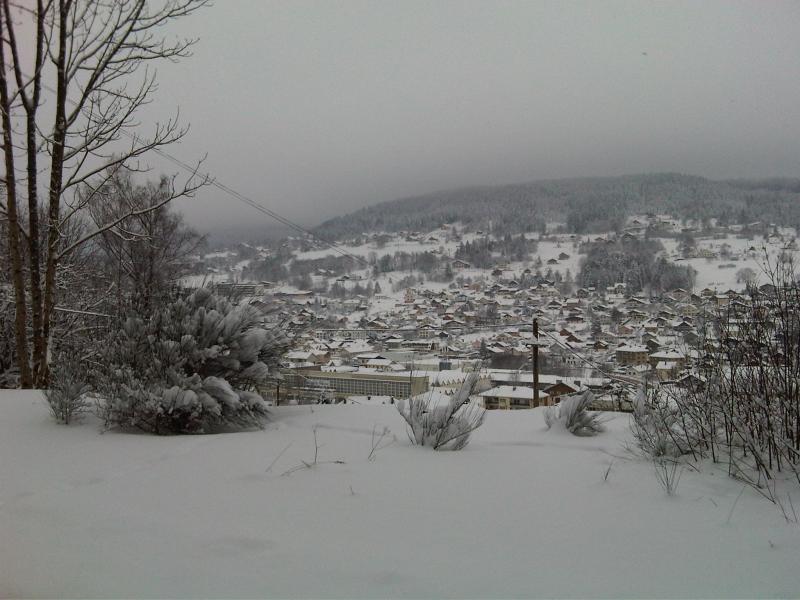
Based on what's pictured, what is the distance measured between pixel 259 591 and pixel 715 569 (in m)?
1.58

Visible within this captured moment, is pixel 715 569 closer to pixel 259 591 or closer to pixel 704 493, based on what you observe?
pixel 704 493

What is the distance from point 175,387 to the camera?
4.13 metres

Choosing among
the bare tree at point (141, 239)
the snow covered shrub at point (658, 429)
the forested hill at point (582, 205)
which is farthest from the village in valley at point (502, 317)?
the forested hill at point (582, 205)

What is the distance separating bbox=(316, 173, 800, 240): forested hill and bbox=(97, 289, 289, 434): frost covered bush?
173 feet

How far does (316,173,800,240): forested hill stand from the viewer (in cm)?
7594

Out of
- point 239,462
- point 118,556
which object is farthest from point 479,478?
point 118,556

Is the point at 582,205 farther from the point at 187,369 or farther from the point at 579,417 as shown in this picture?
the point at 187,369

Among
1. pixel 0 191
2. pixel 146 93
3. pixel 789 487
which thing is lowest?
pixel 789 487

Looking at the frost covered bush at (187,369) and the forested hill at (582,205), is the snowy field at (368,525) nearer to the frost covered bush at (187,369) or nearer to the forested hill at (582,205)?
the frost covered bush at (187,369)

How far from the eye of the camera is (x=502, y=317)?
23.7 m

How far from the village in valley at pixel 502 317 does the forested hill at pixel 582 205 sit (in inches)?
283

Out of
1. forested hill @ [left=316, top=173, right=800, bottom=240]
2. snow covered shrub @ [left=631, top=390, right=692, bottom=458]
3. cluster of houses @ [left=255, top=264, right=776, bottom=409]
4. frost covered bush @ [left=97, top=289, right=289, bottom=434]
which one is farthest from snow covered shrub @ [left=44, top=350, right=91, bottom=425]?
forested hill @ [left=316, top=173, right=800, bottom=240]

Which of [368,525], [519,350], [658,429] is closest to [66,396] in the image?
[368,525]

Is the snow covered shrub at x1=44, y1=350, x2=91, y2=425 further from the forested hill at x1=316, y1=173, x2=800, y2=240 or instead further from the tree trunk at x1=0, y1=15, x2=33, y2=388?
the forested hill at x1=316, y1=173, x2=800, y2=240
